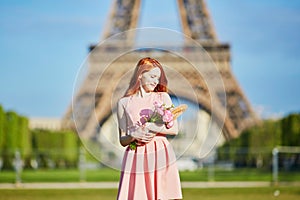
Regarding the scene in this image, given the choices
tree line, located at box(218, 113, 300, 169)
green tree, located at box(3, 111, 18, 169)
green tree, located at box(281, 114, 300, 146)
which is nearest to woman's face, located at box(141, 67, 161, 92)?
tree line, located at box(218, 113, 300, 169)

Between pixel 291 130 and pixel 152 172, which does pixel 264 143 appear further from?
pixel 152 172

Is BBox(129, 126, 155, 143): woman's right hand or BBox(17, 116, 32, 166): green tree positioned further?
BBox(17, 116, 32, 166): green tree

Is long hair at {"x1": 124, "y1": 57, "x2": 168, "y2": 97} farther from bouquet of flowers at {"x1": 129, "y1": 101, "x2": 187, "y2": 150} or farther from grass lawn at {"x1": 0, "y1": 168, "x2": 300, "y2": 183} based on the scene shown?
grass lawn at {"x1": 0, "y1": 168, "x2": 300, "y2": 183}

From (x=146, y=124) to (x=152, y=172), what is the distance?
0.35 meters

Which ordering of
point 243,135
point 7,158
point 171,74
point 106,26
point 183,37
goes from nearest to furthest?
point 183,37
point 171,74
point 7,158
point 106,26
point 243,135

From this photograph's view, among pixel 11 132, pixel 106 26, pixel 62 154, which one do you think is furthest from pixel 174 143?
pixel 62 154

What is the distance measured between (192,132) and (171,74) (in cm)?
47

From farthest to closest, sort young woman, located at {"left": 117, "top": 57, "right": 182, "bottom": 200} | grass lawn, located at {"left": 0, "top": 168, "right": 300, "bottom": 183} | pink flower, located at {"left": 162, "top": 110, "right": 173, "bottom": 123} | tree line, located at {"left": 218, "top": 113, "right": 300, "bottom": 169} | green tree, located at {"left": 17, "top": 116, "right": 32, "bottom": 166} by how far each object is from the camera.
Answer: green tree, located at {"left": 17, "top": 116, "right": 32, "bottom": 166}
tree line, located at {"left": 218, "top": 113, "right": 300, "bottom": 169}
grass lawn, located at {"left": 0, "top": 168, "right": 300, "bottom": 183}
young woman, located at {"left": 117, "top": 57, "right": 182, "bottom": 200}
pink flower, located at {"left": 162, "top": 110, "right": 173, "bottom": 123}

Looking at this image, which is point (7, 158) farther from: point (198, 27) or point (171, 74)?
point (171, 74)

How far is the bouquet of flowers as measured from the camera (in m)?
4.64

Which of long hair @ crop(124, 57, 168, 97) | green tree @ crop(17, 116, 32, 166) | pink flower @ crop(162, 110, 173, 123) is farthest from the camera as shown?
green tree @ crop(17, 116, 32, 166)

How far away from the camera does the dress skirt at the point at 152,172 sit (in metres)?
4.75

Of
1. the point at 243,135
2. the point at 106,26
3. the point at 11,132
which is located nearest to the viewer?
the point at 11,132

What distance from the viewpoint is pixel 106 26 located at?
1639 inches
